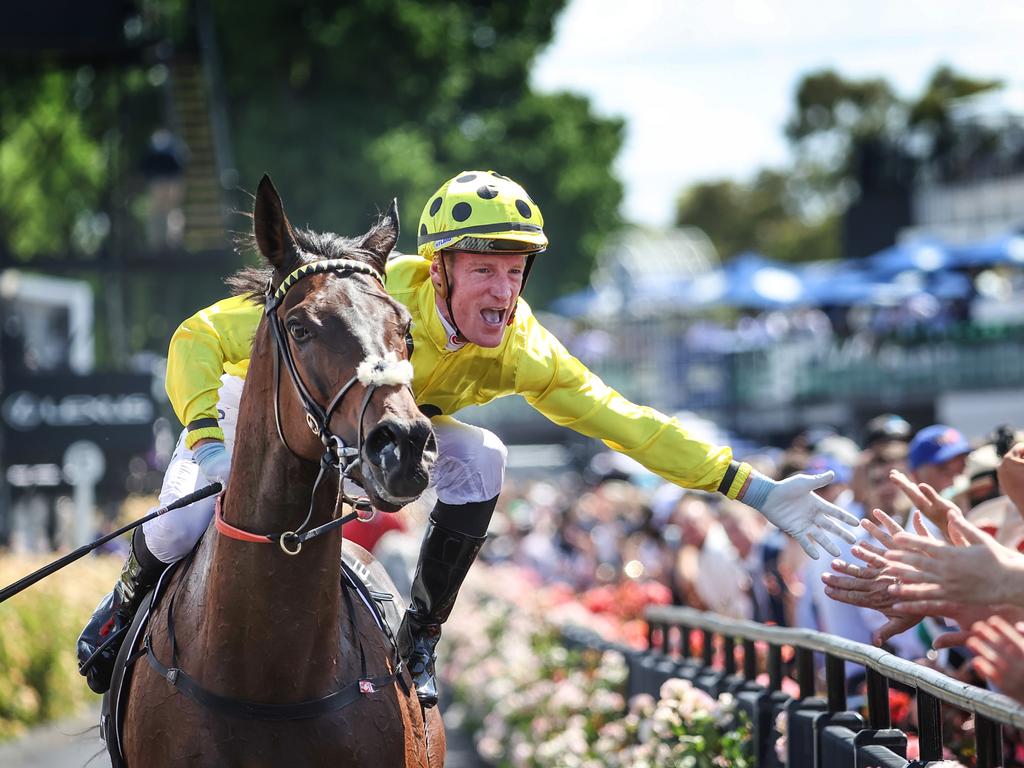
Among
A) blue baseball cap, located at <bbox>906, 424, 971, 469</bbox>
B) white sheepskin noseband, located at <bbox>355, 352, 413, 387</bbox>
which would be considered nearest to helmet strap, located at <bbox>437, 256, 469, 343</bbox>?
white sheepskin noseband, located at <bbox>355, 352, 413, 387</bbox>

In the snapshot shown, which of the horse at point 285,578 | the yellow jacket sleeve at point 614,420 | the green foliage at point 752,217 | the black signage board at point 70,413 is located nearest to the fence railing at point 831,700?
the yellow jacket sleeve at point 614,420

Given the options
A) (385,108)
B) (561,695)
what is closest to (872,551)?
(561,695)

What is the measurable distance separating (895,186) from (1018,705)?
35.8 meters

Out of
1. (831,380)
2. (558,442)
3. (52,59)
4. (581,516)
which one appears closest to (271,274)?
(581,516)

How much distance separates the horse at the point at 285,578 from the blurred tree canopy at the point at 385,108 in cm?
2362

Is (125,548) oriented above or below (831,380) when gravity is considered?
below

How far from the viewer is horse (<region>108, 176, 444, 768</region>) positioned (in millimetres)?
4004

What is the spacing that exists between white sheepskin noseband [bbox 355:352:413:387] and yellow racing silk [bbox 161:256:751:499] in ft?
3.07

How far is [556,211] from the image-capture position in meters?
34.2

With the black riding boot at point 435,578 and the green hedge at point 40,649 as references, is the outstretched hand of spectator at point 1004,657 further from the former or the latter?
the green hedge at point 40,649

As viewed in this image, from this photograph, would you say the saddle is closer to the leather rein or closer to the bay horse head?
the leather rein

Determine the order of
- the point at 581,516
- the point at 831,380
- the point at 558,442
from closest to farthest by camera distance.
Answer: the point at 581,516
the point at 831,380
the point at 558,442

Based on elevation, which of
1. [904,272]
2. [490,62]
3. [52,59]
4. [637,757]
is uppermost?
[490,62]

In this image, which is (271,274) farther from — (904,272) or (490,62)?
(490,62)
